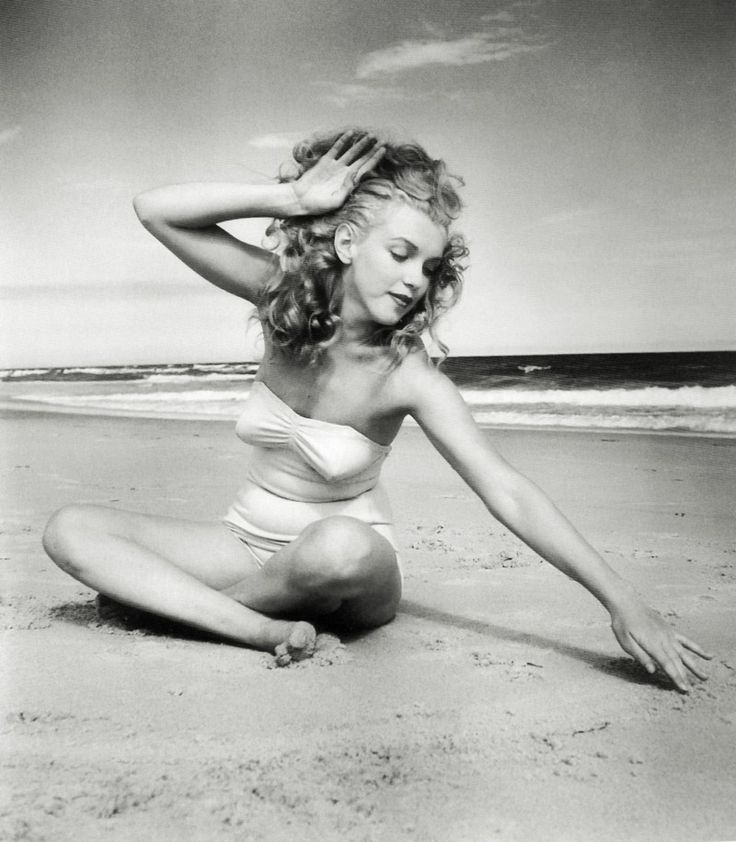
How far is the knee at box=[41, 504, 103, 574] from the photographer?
1.45m

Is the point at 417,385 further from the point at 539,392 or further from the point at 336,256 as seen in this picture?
the point at 539,392

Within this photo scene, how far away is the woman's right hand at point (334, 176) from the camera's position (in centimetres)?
145

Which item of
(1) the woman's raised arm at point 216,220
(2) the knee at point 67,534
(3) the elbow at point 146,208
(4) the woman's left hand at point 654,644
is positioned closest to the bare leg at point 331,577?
(2) the knee at point 67,534

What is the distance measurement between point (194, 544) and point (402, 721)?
54 centimetres

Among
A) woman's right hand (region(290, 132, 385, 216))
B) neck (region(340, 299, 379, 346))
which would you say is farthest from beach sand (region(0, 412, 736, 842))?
woman's right hand (region(290, 132, 385, 216))

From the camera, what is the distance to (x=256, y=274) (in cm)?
158

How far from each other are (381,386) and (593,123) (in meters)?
1.08

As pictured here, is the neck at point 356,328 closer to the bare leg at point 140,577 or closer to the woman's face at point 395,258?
the woman's face at point 395,258

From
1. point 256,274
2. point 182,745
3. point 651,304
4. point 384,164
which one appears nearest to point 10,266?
point 256,274

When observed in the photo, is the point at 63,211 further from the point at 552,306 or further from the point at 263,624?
the point at 552,306

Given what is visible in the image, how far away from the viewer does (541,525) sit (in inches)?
52.8

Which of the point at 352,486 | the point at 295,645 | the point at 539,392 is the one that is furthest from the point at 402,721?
the point at 539,392

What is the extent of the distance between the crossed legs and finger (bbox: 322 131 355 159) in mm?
609

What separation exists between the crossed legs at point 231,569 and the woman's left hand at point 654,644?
39cm
